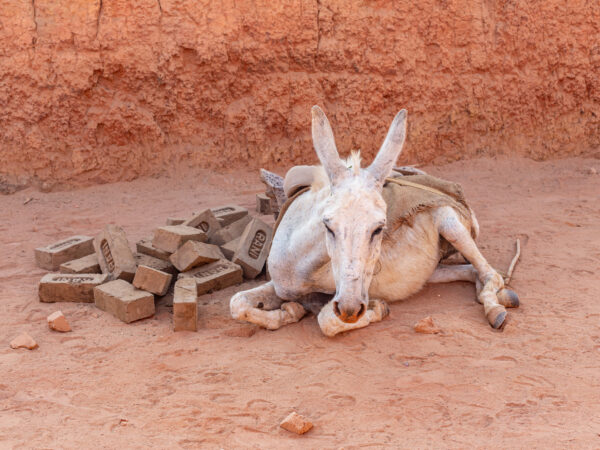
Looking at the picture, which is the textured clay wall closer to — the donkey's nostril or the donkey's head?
the donkey's head

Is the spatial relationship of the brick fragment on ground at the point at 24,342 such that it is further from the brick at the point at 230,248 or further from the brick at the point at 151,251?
the brick at the point at 230,248

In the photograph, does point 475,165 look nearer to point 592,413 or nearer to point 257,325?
point 257,325

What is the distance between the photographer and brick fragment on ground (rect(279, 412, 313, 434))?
2.88 m

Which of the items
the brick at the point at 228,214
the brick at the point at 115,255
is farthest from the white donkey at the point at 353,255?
the brick at the point at 228,214

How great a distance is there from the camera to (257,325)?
4215 millimetres

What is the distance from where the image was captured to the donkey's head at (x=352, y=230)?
3.16m

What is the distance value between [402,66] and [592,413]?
6.63 meters

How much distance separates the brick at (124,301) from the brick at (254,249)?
0.95 meters

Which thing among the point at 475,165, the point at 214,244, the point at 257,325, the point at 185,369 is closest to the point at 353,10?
the point at 475,165

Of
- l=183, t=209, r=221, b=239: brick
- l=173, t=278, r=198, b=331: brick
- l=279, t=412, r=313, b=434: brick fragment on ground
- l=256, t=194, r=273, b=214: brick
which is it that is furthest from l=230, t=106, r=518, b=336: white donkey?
l=256, t=194, r=273, b=214: brick

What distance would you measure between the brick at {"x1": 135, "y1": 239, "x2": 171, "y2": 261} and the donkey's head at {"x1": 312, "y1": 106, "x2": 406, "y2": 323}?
2.07 meters

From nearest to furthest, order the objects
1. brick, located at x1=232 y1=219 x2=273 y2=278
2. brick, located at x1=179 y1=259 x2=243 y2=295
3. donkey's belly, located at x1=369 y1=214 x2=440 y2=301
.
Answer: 1. donkey's belly, located at x1=369 y1=214 x2=440 y2=301
2. brick, located at x1=179 y1=259 x2=243 y2=295
3. brick, located at x1=232 y1=219 x2=273 y2=278

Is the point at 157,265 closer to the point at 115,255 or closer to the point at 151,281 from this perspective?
the point at 115,255

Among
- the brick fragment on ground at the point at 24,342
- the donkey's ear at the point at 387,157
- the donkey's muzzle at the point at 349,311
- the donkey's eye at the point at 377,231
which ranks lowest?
the brick fragment on ground at the point at 24,342
